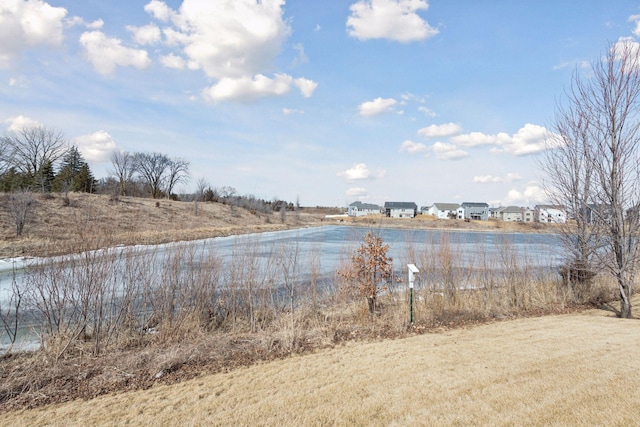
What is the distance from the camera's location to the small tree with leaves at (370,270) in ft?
24.7

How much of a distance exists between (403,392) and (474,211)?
83.0 m

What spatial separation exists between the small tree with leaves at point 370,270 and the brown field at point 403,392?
6.13ft

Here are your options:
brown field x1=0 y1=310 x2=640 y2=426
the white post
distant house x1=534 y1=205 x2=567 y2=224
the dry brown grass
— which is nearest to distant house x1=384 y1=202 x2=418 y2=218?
the dry brown grass

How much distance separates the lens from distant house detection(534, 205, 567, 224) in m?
10.2

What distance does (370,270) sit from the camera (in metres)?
7.65

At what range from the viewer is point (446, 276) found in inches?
344

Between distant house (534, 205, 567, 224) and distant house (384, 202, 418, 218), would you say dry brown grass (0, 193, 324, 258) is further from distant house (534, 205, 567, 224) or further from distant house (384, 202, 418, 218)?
distant house (384, 202, 418, 218)

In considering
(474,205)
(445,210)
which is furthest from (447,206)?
(474,205)

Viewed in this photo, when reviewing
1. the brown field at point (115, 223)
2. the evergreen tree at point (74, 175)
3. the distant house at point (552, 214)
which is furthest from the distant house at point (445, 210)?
the distant house at point (552, 214)

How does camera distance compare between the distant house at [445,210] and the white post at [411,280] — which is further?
the distant house at [445,210]

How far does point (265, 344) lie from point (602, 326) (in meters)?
6.60

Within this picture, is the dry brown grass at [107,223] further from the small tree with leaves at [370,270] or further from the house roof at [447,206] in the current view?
the house roof at [447,206]

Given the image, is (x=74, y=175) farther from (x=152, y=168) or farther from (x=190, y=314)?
(x=190, y=314)

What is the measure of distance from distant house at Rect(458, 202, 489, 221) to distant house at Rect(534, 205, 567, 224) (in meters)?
71.9
